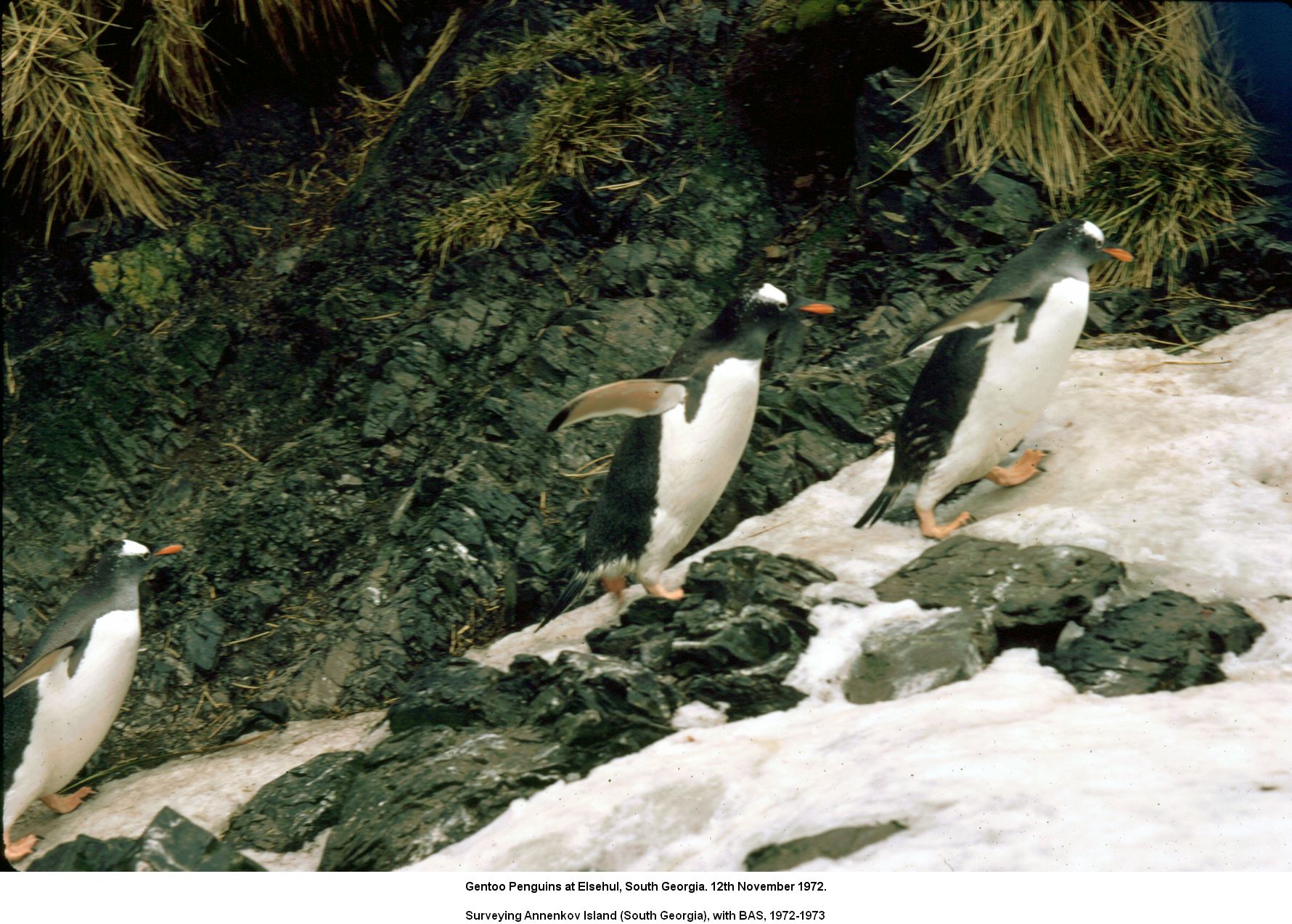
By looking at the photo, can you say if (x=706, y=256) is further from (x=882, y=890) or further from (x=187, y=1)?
(x=882, y=890)

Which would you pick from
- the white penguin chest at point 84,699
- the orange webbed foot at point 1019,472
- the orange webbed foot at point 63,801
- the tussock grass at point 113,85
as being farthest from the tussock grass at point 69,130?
the orange webbed foot at point 1019,472

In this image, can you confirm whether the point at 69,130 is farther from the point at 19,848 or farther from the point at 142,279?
the point at 19,848

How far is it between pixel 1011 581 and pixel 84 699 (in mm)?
2053

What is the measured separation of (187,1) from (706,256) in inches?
81.4

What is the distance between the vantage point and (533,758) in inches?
73.0

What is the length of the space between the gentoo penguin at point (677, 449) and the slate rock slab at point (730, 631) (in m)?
0.13

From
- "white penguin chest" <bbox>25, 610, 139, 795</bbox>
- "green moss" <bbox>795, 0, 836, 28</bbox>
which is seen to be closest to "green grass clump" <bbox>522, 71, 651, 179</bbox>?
"green moss" <bbox>795, 0, 836, 28</bbox>

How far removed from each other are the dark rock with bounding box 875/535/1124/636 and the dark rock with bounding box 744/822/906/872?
69 centimetres

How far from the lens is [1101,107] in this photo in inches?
125

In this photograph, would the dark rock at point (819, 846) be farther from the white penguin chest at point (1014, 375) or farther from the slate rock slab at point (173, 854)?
the white penguin chest at point (1014, 375)

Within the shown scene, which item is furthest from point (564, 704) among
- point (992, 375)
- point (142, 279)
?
point (142, 279)

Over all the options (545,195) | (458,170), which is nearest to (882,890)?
(545,195)

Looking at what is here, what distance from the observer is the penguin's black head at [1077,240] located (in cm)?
245

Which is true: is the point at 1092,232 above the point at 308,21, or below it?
below
